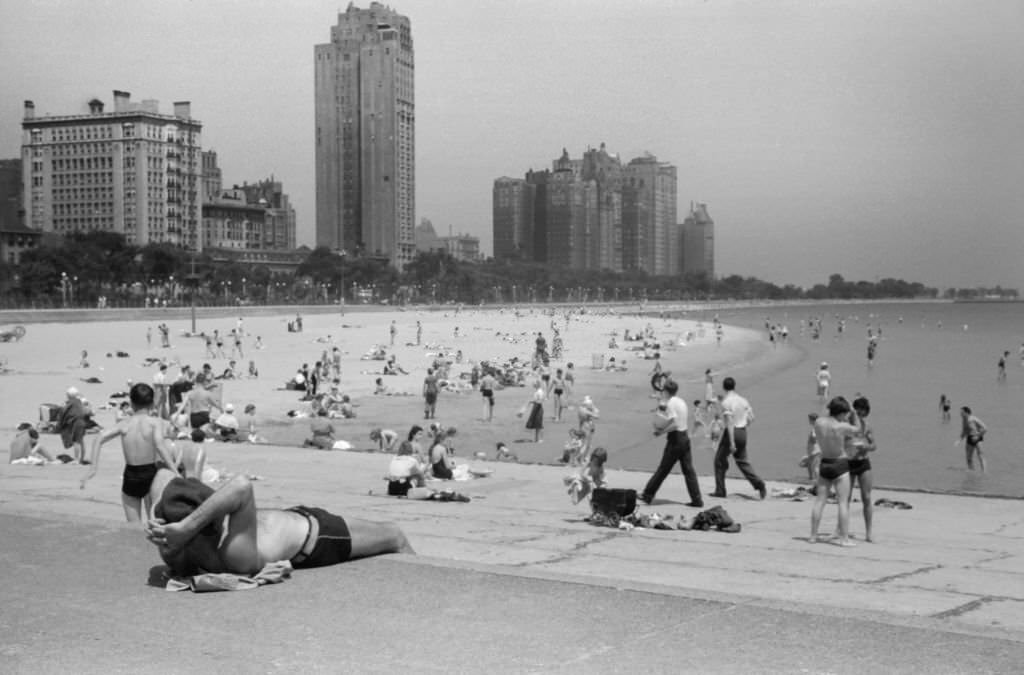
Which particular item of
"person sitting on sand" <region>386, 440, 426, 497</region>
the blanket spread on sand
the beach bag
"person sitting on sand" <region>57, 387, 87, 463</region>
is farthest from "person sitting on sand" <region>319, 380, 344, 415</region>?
the blanket spread on sand

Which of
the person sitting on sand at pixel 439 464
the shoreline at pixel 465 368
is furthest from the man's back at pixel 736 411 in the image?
the person sitting on sand at pixel 439 464

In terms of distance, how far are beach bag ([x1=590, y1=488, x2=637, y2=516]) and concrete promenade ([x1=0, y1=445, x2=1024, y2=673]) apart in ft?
0.91

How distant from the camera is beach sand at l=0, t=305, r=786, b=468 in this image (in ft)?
85.3

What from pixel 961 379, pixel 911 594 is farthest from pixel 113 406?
pixel 961 379

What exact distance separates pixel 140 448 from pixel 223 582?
230cm

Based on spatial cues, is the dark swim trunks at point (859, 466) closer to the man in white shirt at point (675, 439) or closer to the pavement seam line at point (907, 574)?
the pavement seam line at point (907, 574)

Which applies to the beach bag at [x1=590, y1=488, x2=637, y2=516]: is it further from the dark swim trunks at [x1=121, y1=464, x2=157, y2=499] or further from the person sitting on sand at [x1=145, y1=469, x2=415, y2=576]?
the dark swim trunks at [x1=121, y1=464, x2=157, y2=499]

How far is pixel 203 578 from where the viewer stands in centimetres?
719

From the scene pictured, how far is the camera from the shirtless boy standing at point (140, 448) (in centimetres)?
902

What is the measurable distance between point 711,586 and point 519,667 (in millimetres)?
2955

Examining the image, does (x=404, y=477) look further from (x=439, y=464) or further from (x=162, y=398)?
(x=162, y=398)

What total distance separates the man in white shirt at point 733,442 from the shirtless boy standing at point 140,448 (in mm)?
7118

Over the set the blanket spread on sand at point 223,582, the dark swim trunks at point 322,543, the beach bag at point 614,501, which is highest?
the dark swim trunks at point 322,543

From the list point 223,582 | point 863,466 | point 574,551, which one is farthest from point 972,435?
point 223,582
